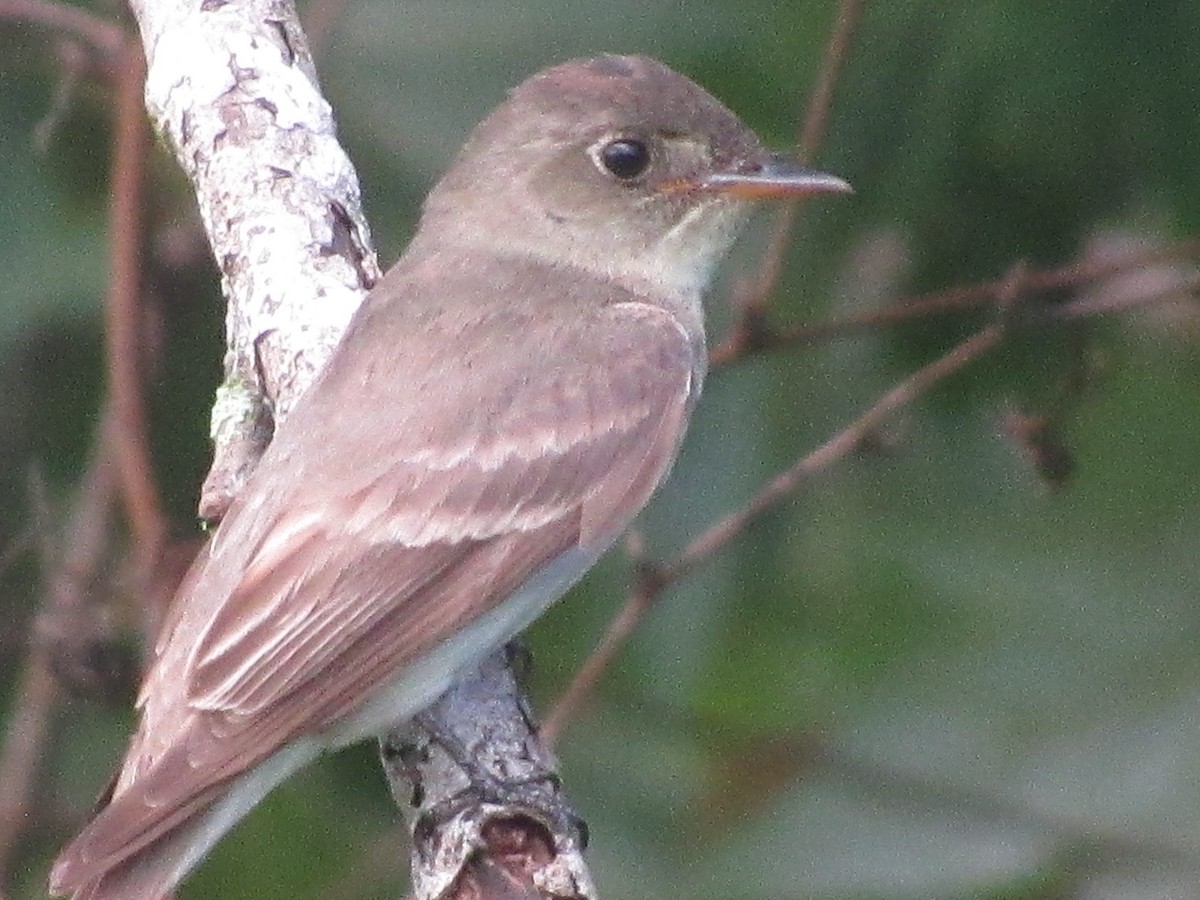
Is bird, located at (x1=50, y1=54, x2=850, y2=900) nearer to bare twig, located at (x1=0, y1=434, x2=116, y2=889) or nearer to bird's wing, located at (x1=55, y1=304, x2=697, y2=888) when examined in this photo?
bird's wing, located at (x1=55, y1=304, x2=697, y2=888)

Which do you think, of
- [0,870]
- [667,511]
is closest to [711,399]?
[667,511]

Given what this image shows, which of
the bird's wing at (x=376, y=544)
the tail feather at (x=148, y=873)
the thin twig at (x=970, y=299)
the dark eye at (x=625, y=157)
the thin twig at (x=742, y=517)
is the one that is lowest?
the tail feather at (x=148, y=873)

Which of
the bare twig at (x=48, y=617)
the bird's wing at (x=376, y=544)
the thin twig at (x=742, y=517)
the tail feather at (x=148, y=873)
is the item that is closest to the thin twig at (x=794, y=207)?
the thin twig at (x=742, y=517)

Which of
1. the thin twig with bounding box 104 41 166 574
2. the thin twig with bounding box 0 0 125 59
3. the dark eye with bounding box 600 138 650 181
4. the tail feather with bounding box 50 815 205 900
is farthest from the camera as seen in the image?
the thin twig with bounding box 0 0 125 59

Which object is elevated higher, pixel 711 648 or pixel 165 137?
pixel 165 137

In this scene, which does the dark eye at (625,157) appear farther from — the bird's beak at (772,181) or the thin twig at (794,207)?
the thin twig at (794,207)

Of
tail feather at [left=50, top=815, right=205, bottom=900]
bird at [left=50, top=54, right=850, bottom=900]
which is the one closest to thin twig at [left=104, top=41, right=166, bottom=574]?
bird at [left=50, top=54, right=850, bottom=900]

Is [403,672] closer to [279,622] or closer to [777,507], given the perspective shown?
[279,622]
